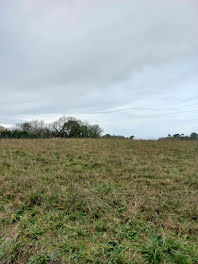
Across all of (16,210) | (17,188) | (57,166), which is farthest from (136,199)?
(57,166)

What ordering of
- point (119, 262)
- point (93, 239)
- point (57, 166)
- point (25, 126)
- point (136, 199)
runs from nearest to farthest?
point (119, 262) < point (93, 239) < point (136, 199) < point (57, 166) < point (25, 126)

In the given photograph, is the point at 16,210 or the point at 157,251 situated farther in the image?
the point at 16,210

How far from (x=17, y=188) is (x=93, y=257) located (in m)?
2.09

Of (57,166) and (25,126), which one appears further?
(25,126)

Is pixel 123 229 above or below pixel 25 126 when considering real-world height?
below

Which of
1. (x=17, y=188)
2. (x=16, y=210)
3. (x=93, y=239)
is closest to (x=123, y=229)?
(x=93, y=239)

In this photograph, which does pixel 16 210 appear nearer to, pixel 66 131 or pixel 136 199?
pixel 136 199

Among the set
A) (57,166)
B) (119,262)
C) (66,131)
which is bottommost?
(119,262)

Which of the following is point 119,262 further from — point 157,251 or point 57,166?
point 57,166

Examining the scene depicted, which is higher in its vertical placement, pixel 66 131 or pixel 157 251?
pixel 66 131

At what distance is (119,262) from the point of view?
1.44 m

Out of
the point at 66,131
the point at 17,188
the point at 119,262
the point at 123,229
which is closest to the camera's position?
the point at 119,262

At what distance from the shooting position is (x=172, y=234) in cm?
177

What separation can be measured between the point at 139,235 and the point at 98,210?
27.1 inches
